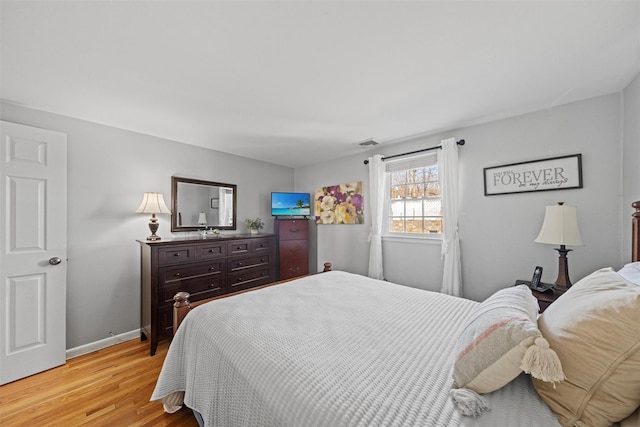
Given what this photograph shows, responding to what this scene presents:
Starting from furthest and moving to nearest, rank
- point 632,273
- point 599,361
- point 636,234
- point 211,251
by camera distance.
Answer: point 211,251 → point 636,234 → point 632,273 → point 599,361

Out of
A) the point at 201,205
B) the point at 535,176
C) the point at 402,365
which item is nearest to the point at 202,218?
the point at 201,205

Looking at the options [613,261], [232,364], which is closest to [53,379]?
[232,364]

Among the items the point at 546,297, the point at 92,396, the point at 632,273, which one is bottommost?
the point at 92,396

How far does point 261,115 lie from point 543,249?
3.02 metres

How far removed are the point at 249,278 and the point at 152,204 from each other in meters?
1.51

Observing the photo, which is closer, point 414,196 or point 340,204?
point 414,196

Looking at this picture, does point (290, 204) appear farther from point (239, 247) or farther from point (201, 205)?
point (201, 205)

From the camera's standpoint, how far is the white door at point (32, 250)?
1.97m

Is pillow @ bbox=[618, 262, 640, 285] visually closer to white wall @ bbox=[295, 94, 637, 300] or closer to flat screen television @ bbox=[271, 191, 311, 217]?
white wall @ bbox=[295, 94, 637, 300]

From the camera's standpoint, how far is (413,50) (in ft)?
4.84

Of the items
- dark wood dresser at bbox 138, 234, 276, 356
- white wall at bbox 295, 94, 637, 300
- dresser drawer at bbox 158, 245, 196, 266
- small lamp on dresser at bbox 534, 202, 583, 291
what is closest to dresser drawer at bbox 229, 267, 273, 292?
dark wood dresser at bbox 138, 234, 276, 356

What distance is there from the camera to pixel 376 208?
3369 millimetres

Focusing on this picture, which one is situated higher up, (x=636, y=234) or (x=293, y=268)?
(x=636, y=234)

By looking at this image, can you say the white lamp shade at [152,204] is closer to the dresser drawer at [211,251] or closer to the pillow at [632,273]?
the dresser drawer at [211,251]
